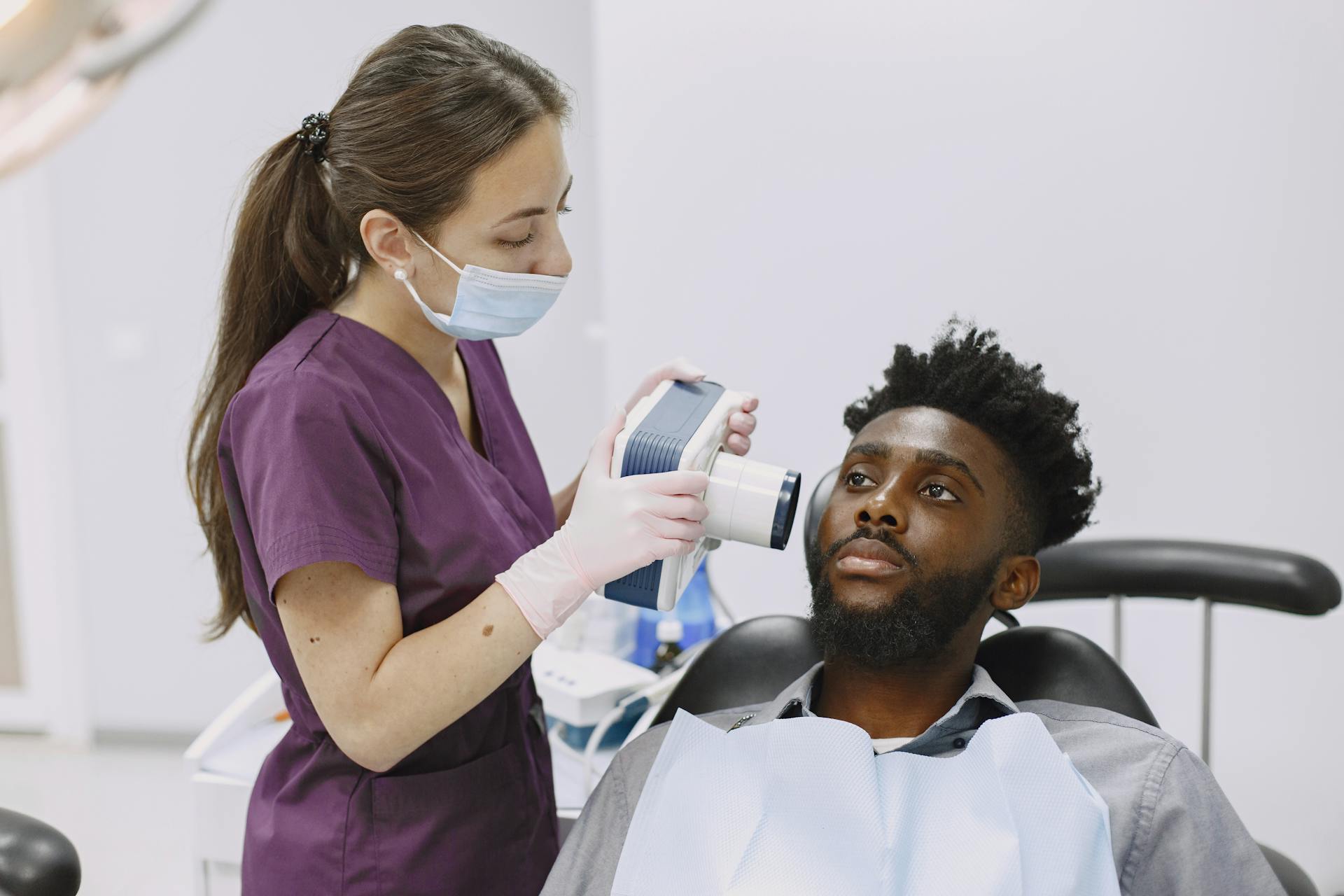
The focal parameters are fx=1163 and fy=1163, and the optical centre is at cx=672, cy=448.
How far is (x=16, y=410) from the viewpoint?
9.61ft

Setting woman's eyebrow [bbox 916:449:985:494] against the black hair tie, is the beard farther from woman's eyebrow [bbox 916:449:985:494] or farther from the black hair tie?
the black hair tie

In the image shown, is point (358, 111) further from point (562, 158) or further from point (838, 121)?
point (838, 121)

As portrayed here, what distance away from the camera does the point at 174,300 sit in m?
2.79

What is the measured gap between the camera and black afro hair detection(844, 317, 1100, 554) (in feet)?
4.41

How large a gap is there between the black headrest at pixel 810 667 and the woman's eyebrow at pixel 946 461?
0.63 ft

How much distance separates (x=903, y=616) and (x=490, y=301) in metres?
0.56

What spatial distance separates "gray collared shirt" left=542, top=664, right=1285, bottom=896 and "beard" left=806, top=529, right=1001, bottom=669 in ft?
0.23

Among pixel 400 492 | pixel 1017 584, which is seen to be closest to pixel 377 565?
pixel 400 492

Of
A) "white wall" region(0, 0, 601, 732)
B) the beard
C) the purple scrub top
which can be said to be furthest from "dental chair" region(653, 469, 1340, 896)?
"white wall" region(0, 0, 601, 732)

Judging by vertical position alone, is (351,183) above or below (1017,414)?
above

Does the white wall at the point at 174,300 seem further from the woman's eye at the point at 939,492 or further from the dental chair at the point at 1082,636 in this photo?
the woman's eye at the point at 939,492

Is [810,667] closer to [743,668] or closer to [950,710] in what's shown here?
[743,668]

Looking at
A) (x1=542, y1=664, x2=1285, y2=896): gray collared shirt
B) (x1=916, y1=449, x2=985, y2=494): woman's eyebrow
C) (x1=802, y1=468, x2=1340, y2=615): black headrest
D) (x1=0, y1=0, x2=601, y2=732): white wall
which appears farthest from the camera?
(x1=0, y1=0, x2=601, y2=732): white wall

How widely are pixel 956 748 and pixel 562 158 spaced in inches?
30.1
